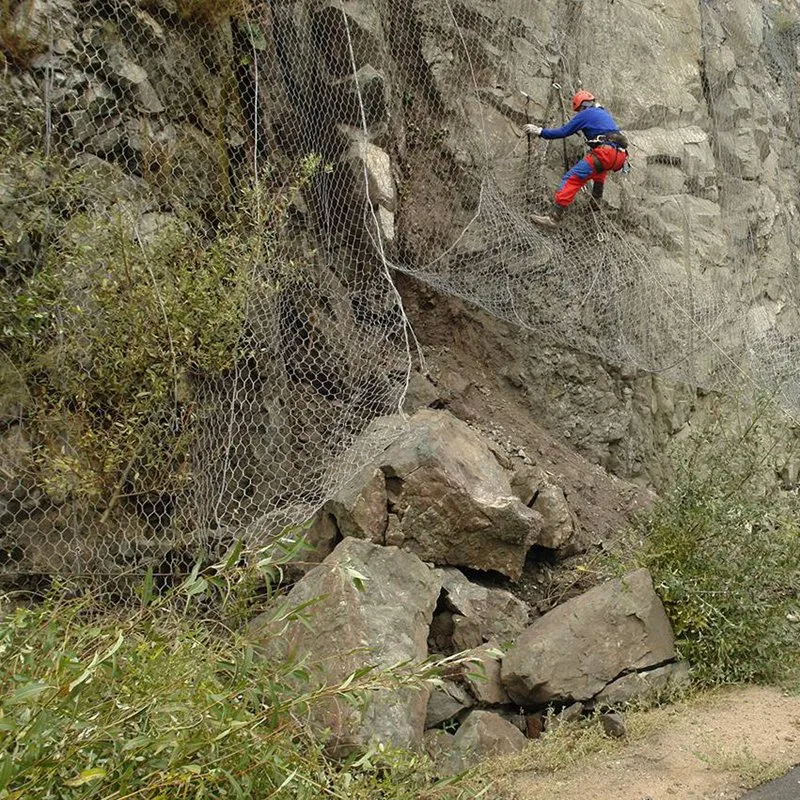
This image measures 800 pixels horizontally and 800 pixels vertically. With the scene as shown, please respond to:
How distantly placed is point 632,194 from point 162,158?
366 cm

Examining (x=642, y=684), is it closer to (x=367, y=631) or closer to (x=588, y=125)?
(x=367, y=631)

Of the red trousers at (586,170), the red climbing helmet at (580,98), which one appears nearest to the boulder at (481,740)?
the red trousers at (586,170)

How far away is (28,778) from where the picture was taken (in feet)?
5.97

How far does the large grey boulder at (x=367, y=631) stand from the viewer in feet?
10.7

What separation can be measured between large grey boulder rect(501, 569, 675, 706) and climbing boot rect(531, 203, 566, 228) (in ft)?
7.66

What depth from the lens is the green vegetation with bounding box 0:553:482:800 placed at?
185 centimetres

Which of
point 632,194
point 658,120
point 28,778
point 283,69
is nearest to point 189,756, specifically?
→ point 28,778

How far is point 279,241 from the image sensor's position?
4328mm

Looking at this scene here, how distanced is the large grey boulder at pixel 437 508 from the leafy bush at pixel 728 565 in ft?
2.46

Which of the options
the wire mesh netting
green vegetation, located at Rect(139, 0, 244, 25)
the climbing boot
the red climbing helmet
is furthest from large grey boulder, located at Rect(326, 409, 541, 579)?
the red climbing helmet

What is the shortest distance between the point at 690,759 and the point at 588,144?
383cm

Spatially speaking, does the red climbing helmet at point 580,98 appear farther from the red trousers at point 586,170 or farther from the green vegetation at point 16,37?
the green vegetation at point 16,37

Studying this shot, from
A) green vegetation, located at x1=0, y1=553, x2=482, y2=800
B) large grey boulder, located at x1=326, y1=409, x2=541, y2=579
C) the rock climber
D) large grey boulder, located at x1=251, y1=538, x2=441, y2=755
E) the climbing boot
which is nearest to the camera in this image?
green vegetation, located at x1=0, y1=553, x2=482, y2=800

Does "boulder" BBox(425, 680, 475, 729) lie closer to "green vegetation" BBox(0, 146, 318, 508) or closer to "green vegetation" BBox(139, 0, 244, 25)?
"green vegetation" BBox(0, 146, 318, 508)
